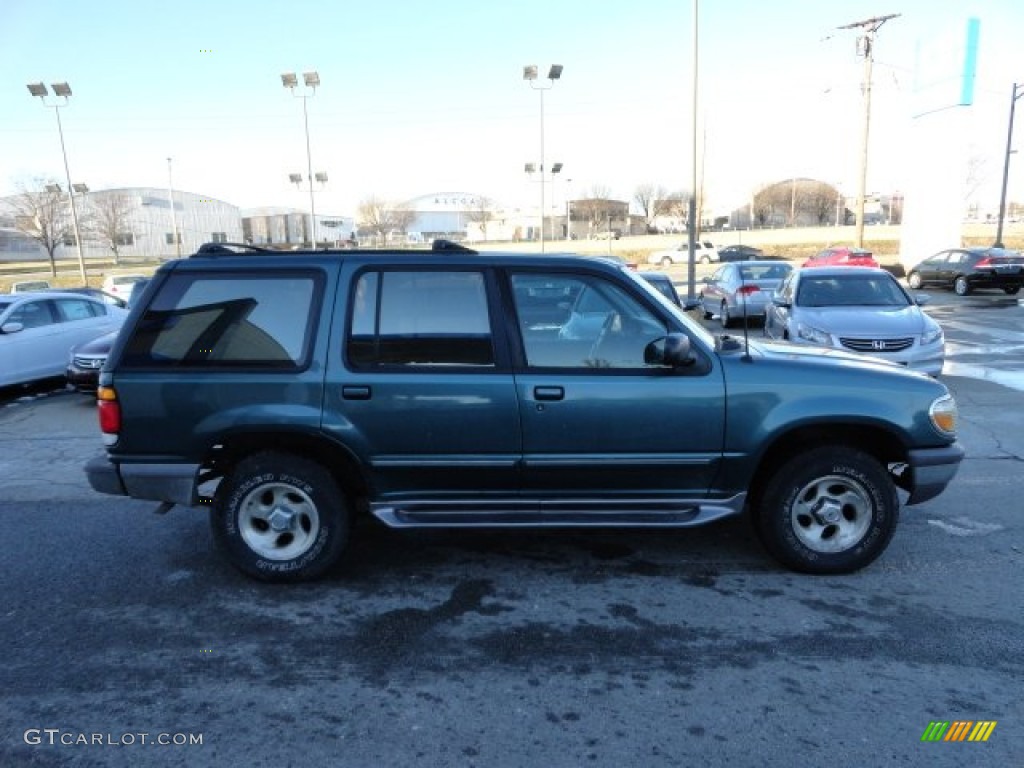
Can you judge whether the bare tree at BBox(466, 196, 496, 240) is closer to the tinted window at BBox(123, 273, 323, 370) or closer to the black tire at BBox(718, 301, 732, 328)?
the black tire at BBox(718, 301, 732, 328)

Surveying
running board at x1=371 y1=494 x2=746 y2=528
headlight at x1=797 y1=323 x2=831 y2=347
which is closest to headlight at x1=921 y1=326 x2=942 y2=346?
headlight at x1=797 y1=323 x2=831 y2=347

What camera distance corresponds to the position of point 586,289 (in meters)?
4.04

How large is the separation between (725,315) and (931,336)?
7.61 m

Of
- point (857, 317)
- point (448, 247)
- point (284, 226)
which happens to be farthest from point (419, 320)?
point (284, 226)

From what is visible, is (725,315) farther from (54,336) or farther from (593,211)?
(593,211)

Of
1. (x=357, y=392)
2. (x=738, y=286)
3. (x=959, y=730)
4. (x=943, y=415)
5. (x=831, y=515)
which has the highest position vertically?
(x=357, y=392)

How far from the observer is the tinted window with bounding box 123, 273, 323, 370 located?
3977 mm

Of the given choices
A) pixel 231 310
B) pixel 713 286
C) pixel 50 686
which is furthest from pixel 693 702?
pixel 713 286

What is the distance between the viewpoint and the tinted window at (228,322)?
3977mm

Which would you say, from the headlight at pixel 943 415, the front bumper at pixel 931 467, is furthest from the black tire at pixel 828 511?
the headlight at pixel 943 415

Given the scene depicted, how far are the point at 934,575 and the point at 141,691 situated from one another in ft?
13.4

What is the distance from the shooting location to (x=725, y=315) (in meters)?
16.5

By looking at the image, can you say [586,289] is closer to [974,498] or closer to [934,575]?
[934,575]

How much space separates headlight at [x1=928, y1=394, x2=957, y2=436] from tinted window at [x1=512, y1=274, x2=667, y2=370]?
1.53 metres
